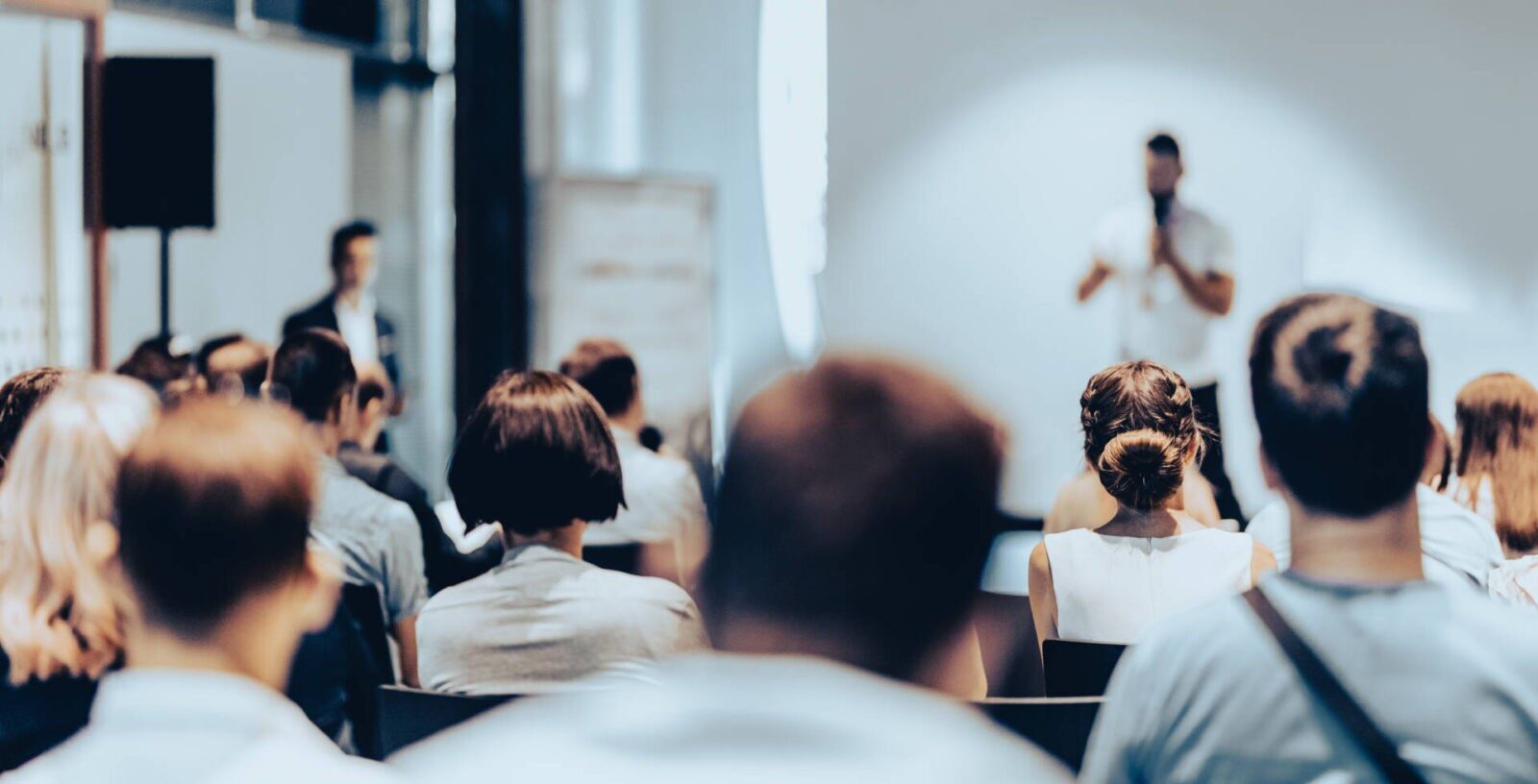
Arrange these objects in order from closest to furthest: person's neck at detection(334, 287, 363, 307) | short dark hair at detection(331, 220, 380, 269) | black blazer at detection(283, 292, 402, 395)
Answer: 1. black blazer at detection(283, 292, 402, 395)
2. short dark hair at detection(331, 220, 380, 269)
3. person's neck at detection(334, 287, 363, 307)

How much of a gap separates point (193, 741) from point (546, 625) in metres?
1.04

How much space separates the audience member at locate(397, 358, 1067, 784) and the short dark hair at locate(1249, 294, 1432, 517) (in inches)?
16.0

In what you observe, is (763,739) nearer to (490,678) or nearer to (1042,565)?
(490,678)

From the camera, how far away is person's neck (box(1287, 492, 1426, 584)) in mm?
1426

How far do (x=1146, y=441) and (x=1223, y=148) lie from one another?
4.41 metres

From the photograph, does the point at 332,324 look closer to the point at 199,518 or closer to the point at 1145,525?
the point at 1145,525

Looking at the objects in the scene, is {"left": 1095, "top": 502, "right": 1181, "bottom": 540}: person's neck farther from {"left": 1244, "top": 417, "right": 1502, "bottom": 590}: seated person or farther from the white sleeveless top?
{"left": 1244, "top": 417, "right": 1502, "bottom": 590}: seated person

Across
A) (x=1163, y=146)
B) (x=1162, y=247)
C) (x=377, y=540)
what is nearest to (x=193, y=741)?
→ (x=377, y=540)

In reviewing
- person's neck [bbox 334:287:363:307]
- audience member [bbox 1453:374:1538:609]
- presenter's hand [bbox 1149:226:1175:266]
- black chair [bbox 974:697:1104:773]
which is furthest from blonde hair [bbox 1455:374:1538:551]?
person's neck [bbox 334:287:363:307]

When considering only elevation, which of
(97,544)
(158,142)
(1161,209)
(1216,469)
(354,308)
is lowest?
(1216,469)

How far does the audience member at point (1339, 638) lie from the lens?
136 cm

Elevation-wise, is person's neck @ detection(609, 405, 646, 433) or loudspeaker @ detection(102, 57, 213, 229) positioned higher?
loudspeaker @ detection(102, 57, 213, 229)

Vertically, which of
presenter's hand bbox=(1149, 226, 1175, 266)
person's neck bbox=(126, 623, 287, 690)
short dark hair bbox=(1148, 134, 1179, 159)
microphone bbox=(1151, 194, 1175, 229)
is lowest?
person's neck bbox=(126, 623, 287, 690)

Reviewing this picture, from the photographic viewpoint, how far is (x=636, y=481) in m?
3.95
